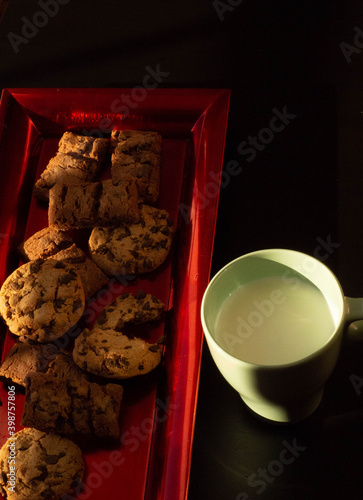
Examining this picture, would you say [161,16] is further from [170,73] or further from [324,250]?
[324,250]

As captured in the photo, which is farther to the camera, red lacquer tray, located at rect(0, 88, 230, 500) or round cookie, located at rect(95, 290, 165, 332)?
round cookie, located at rect(95, 290, 165, 332)

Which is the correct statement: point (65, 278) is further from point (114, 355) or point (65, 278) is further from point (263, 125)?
point (263, 125)

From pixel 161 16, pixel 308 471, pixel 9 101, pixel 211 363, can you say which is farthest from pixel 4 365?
pixel 161 16

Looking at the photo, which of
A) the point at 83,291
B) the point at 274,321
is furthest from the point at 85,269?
the point at 274,321

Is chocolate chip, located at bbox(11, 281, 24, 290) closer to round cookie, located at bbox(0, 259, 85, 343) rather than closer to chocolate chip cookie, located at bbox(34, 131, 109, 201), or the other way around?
round cookie, located at bbox(0, 259, 85, 343)

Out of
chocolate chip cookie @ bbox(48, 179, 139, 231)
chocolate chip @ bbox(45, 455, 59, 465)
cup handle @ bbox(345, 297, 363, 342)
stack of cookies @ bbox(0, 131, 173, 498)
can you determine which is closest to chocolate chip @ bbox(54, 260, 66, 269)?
stack of cookies @ bbox(0, 131, 173, 498)

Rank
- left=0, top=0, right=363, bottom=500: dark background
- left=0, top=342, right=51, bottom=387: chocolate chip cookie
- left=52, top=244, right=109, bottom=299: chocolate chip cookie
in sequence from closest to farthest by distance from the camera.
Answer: left=0, top=0, right=363, bottom=500: dark background < left=0, top=342, right=51, bottom=387: chocolate chip cookie < left=52, top=244, right=109, bottom=299: chocolate chip cookie

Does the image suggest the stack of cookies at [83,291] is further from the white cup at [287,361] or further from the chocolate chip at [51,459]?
the white cup at [287,361]
